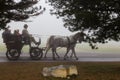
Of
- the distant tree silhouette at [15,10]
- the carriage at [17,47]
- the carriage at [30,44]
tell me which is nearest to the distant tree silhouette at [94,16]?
the distant tree silhouette at [15,10]

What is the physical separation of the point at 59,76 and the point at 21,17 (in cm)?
499

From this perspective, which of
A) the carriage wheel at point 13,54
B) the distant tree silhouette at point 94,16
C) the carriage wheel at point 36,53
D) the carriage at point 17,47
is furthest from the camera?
the carriage wheel at point 36,53

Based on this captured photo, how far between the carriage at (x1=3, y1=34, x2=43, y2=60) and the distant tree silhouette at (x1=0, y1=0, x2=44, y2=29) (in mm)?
5415

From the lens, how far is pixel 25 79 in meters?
14.3

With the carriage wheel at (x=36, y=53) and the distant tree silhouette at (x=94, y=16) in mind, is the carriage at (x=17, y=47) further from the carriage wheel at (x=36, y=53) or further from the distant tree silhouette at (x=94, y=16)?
the distant tree silhouette at (x=94, y=16)

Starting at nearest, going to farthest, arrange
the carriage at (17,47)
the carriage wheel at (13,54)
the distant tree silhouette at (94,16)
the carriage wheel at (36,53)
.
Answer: the distant tree silhouette at (94,16), the carriage at (17,47), the carriage wheel at (13,54), the carriage wheel at (36,53)

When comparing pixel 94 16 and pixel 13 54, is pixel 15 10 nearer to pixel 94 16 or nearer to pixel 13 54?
pixel 94 16

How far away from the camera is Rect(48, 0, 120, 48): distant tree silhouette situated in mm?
16234

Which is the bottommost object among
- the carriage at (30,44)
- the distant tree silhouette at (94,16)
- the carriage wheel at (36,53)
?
the carriage wheel at (36,53)

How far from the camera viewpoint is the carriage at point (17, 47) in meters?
23.6

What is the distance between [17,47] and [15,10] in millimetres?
6084

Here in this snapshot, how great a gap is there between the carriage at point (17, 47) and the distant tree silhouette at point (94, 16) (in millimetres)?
6436

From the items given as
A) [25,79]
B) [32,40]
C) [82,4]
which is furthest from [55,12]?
[32,40]

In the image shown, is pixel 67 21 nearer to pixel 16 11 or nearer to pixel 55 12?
pixel 55 12
